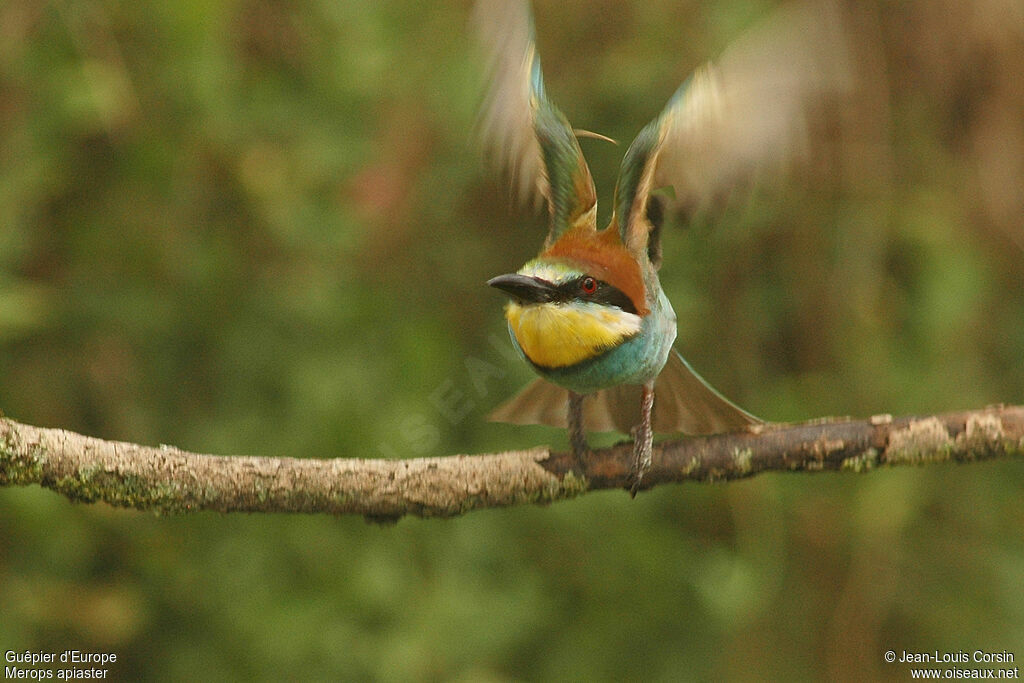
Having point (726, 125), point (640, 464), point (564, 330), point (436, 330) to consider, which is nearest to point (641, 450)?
point (640, 464)

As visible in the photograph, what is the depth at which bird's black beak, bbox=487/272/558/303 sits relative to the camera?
1835mm

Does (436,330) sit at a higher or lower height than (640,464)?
higher

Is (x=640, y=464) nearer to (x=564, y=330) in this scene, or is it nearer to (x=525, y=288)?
(x=564, y=330)

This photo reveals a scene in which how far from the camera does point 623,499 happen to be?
3018 mm

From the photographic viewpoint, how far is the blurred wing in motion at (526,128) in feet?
6.92

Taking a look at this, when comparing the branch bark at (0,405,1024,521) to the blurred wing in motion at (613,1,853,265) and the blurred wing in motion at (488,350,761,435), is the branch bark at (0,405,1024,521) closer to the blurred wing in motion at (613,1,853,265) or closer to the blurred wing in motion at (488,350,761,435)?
the blurred wing in motion at (488,350,761,435)

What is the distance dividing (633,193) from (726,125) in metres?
0.22

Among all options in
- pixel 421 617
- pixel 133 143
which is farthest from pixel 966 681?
pixel 133 143

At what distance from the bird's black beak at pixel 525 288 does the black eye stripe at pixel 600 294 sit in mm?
23

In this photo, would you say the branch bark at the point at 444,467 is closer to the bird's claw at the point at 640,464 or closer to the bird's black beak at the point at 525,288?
the bird's claw at the point at 640,464

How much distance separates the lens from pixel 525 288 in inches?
73.1

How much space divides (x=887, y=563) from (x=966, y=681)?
41 cm

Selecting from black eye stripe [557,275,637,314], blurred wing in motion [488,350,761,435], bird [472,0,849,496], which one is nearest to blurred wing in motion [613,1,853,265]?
bird [472,0,849,496]

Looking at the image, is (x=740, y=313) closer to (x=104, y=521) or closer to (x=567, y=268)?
(x=567, y=268)
